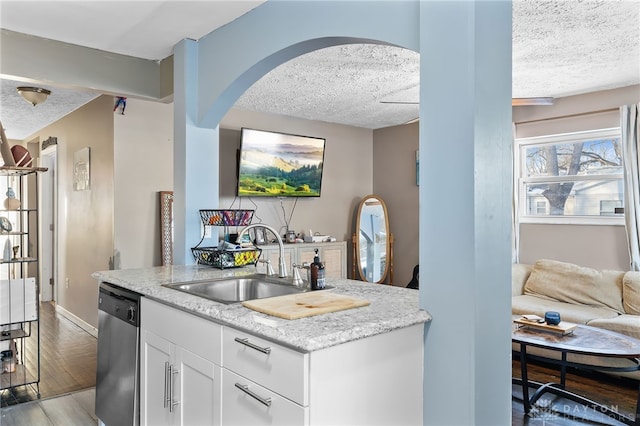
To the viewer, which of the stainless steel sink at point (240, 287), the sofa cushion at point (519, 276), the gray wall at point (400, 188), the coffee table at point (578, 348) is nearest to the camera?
the stainless steel sink at point (240, 287)

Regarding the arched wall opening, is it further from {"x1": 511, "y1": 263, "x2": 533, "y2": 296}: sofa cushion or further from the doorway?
the doorway

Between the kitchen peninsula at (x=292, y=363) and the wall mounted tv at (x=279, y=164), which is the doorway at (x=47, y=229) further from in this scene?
the kitchen peninsula at (x=292, y=363)

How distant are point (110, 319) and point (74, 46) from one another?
194cm

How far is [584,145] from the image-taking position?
4484 millimetres

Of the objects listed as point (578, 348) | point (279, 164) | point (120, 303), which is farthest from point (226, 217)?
point (279, 164)

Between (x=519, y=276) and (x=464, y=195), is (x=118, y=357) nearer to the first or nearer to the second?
(x=464, y=195)

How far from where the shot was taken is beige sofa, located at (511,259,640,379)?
3.47m

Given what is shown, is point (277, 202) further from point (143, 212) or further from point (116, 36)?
point (116, 36)

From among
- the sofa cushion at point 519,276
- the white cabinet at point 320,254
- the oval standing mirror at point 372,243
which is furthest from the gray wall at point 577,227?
the white cabinet at point 320,254

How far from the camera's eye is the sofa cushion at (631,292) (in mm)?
3711

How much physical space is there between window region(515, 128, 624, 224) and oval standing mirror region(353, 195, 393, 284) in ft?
5.87

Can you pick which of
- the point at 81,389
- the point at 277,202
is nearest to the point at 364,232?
the point at 277,202

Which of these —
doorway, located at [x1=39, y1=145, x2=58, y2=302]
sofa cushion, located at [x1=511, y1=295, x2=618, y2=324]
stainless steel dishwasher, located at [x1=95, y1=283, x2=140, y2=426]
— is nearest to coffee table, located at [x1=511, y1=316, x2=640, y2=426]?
sofa cushion, located at [x1=511, y1=295, x2=618, y2=324]

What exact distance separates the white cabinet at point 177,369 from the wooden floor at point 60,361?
153 cm
